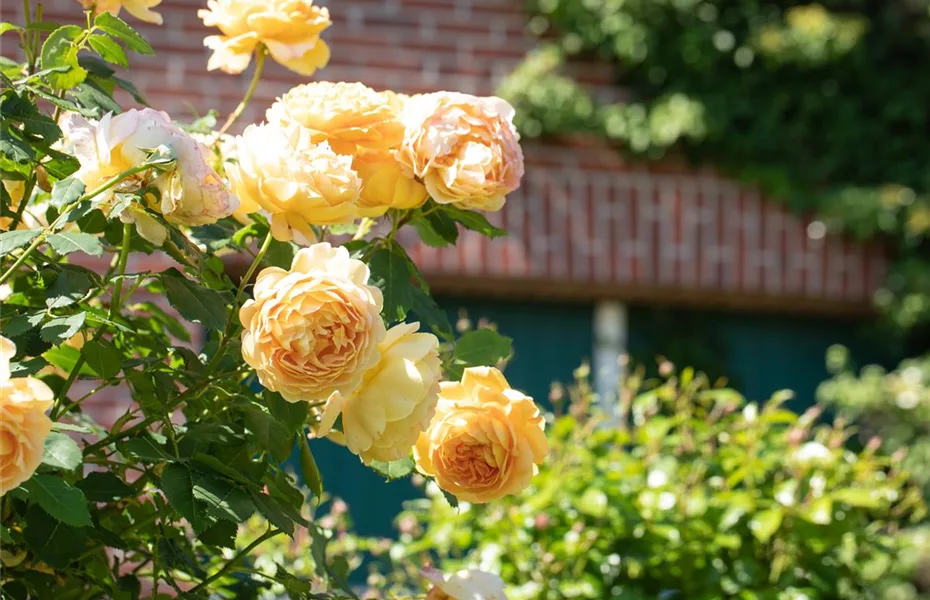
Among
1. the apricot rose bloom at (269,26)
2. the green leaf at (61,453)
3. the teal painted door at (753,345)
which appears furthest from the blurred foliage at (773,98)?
the green leaf at (61,453)

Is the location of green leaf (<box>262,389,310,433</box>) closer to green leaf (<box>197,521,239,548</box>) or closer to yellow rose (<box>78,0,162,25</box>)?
green leaf (<box>197,521,239,548</box>)

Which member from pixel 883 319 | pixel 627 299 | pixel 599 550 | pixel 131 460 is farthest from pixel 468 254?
pixel 131 460

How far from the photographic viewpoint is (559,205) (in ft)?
14.7

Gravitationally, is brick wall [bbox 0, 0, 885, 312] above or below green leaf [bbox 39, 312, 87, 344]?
below

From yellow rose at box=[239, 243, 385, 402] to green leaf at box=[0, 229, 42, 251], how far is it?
20 centimetres

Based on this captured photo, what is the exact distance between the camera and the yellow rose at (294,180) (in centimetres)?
104

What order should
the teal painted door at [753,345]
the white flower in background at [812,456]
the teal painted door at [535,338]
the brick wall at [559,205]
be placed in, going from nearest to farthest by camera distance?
the white flower in background at [812,456]
the brick wall at [559,205]
the teal painted door at [535,338]
the teal painted door at [753,345]

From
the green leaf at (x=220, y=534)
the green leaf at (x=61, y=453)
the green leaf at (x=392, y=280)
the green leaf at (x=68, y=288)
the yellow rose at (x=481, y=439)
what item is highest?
the green leaf at (x=68, y=288)

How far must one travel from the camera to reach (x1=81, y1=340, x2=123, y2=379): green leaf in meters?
1.09

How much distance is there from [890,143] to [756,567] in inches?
126

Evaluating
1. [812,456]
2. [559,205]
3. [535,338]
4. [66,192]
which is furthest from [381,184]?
[535,338]

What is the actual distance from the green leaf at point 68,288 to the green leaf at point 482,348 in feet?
1.21

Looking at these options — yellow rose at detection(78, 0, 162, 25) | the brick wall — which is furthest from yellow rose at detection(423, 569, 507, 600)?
the brick wall

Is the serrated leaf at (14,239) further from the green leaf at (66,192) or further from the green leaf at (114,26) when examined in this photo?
the green leaf at (114,26)
